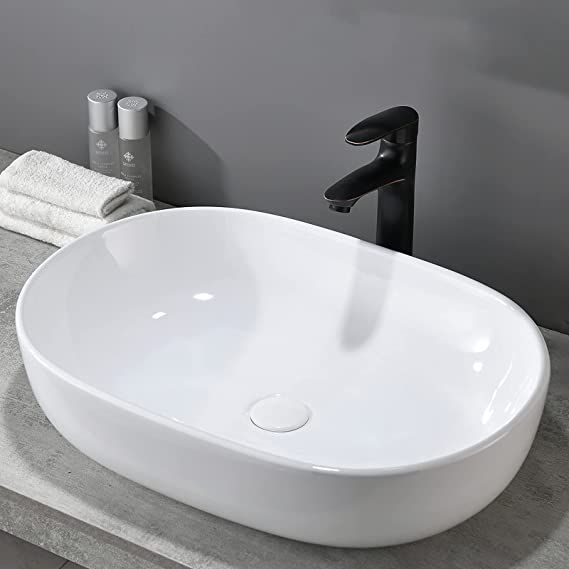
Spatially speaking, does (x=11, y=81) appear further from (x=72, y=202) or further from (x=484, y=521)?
(x=484, y=521)

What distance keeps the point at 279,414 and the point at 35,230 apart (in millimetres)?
539

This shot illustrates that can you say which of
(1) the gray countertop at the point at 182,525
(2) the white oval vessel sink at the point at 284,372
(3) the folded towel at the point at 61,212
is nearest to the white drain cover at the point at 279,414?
(2) the white oval vessel sink at the point at 284,372

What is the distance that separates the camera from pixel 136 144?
147 cm

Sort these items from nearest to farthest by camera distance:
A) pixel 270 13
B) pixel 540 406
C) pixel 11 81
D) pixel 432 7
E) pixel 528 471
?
1. pixel 540 406
2. pixel 528 471
3. pixel 432 7
4. pixel 270 13
5. pixel 11 81

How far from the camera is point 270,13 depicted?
1.33 m

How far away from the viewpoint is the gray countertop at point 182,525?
3.26ft

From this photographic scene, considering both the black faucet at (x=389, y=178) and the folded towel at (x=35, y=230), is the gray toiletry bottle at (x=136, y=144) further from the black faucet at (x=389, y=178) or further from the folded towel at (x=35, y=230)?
the black faucet at (x=389, y=178)

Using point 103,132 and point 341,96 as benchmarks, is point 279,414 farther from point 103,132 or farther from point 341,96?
point 103,132

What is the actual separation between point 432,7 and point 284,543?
65cm

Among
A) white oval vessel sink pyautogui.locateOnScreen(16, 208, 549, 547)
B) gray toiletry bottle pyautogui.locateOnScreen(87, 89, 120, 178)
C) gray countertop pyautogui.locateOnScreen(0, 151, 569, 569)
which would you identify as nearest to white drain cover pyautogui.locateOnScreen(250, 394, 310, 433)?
white oval vessel sink pyautogui.locateOnScreen(16, 208, 549, 547)

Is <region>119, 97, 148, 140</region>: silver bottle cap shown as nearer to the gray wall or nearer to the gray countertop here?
the gray wall

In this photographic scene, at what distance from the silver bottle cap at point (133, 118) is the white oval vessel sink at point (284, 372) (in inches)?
8.7

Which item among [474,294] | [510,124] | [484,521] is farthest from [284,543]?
[510,124]

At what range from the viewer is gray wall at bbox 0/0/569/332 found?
Result: 122 centimetres
